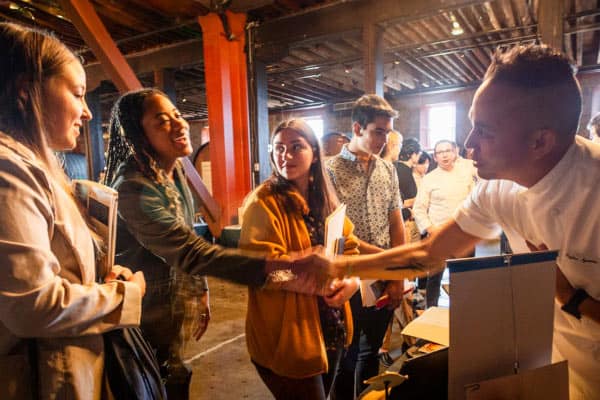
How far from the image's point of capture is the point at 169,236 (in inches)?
53.1

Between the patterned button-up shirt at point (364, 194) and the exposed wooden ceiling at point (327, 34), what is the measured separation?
11.3 feet

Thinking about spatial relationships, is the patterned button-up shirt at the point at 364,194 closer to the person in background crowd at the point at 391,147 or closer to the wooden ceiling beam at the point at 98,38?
the person in background crowd at the point at 391,147

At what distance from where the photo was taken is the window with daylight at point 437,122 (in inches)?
460

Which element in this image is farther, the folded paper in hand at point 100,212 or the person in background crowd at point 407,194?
the person in background crowd at point 407,194

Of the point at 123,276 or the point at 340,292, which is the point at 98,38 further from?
the point at 340,292

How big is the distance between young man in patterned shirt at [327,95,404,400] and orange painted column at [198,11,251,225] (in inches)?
151

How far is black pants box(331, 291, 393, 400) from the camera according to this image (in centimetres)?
208

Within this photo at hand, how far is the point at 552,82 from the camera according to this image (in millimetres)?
1040

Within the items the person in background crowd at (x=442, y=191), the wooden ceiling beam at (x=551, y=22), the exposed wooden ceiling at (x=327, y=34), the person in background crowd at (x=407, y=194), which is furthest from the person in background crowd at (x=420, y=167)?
the wooden ceiling beam at (x=551, y=22)

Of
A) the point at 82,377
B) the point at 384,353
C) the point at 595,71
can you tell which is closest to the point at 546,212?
the point at 82,377

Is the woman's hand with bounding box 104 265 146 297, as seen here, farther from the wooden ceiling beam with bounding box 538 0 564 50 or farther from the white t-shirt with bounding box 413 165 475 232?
the wooden ceiling beam with bounding box 538 0 564 50

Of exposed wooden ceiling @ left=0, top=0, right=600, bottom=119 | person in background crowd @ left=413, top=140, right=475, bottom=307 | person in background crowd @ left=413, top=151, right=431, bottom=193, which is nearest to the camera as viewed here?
person in background crowd @ left=413, top=140, right=475, bottom=307

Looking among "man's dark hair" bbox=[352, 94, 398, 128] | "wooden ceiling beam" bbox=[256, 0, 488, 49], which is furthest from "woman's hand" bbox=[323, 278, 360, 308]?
"wooden ceiling beam" bbox=[256, 0, 488, 49]

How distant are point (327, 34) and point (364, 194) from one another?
13.2 ft
